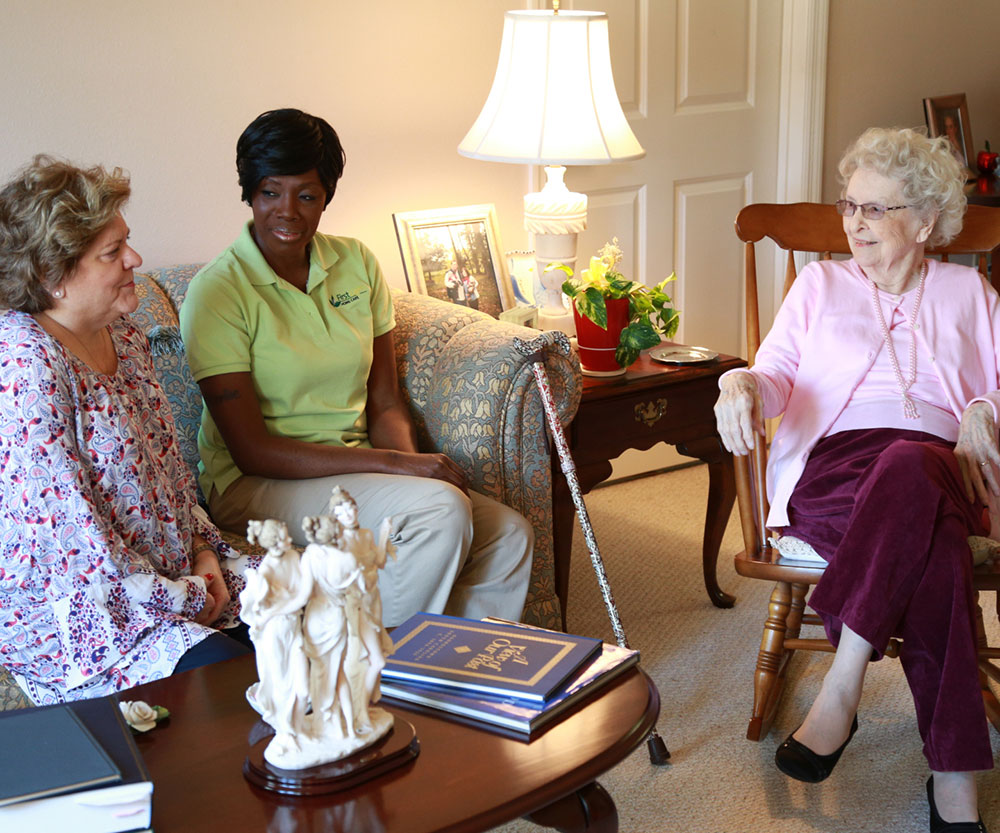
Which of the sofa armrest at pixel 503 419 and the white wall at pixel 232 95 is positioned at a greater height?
the white wall at pixel 232 95

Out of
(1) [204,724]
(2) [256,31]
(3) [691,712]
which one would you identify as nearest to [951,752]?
(3) [691,712]

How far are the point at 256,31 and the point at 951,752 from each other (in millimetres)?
2147

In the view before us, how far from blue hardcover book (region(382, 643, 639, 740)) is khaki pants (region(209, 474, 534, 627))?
0.64 m

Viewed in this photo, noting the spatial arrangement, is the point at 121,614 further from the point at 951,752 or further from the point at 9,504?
the point at 951,752

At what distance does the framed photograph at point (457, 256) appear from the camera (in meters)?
2.85

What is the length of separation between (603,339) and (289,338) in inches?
27.8

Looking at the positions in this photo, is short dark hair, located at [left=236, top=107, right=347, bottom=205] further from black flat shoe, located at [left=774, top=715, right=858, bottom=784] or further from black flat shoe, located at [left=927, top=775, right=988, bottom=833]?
black flat shoe, located at [left=927, top=775, right=988, bottom=833]

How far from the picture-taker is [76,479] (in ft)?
5.18

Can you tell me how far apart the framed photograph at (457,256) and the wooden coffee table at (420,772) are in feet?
5.21

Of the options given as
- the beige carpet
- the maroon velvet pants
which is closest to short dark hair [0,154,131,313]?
the beige carpet

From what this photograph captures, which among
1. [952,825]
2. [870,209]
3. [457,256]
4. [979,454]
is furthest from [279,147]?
[952,825]

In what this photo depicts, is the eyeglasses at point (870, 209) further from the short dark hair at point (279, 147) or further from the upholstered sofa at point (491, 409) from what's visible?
the short dark hair at point (279, 147)

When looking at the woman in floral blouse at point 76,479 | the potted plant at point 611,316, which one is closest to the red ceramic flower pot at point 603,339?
the potted plant at point 611,316

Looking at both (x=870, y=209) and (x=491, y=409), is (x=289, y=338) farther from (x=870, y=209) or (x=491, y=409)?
(x=870, y=209)
